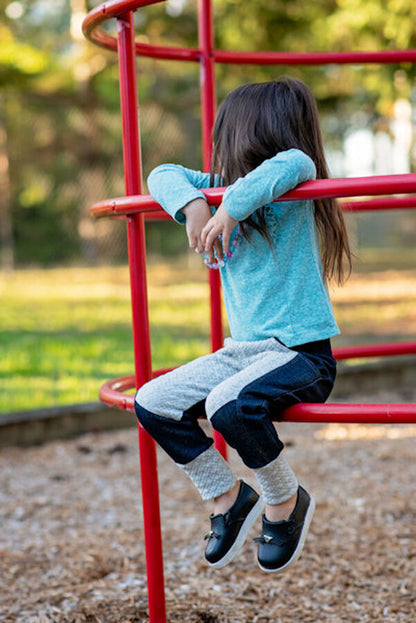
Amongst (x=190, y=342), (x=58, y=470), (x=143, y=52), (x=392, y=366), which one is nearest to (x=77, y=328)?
(x=190, y=342)

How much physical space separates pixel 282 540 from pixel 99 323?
18.9 ft

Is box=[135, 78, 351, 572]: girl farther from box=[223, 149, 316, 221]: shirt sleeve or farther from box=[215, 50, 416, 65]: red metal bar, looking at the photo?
box=[215, 50, 416, 65]: red metal bar

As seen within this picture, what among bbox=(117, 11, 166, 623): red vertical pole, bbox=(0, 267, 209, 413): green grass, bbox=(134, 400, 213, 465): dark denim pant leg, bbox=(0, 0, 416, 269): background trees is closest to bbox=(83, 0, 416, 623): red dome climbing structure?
bbox=(117, 11, 166, 623): red vertical pole

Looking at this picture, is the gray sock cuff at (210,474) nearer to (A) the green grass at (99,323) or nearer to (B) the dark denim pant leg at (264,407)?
(B) the dark denim pant leg at (264,407)

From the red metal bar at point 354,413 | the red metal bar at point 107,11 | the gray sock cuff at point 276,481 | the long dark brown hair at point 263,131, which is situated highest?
the red metal bar at point 107,11

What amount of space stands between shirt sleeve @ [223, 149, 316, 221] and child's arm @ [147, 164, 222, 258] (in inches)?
2.5

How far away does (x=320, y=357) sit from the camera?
1.50 meters

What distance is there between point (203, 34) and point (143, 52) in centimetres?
17

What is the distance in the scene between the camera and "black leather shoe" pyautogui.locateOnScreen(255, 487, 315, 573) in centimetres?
146

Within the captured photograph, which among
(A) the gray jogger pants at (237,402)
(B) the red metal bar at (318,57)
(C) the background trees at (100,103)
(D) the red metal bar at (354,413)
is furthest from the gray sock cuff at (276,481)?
(C) the background trees at (100,103)

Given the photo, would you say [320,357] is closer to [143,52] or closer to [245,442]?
[245,442]

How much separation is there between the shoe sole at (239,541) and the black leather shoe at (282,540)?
0.09 ft

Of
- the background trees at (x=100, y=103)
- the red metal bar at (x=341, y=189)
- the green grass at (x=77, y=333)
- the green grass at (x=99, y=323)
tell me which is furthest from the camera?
the background trees at (x=100, y=103)

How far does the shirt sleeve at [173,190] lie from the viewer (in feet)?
4.69
